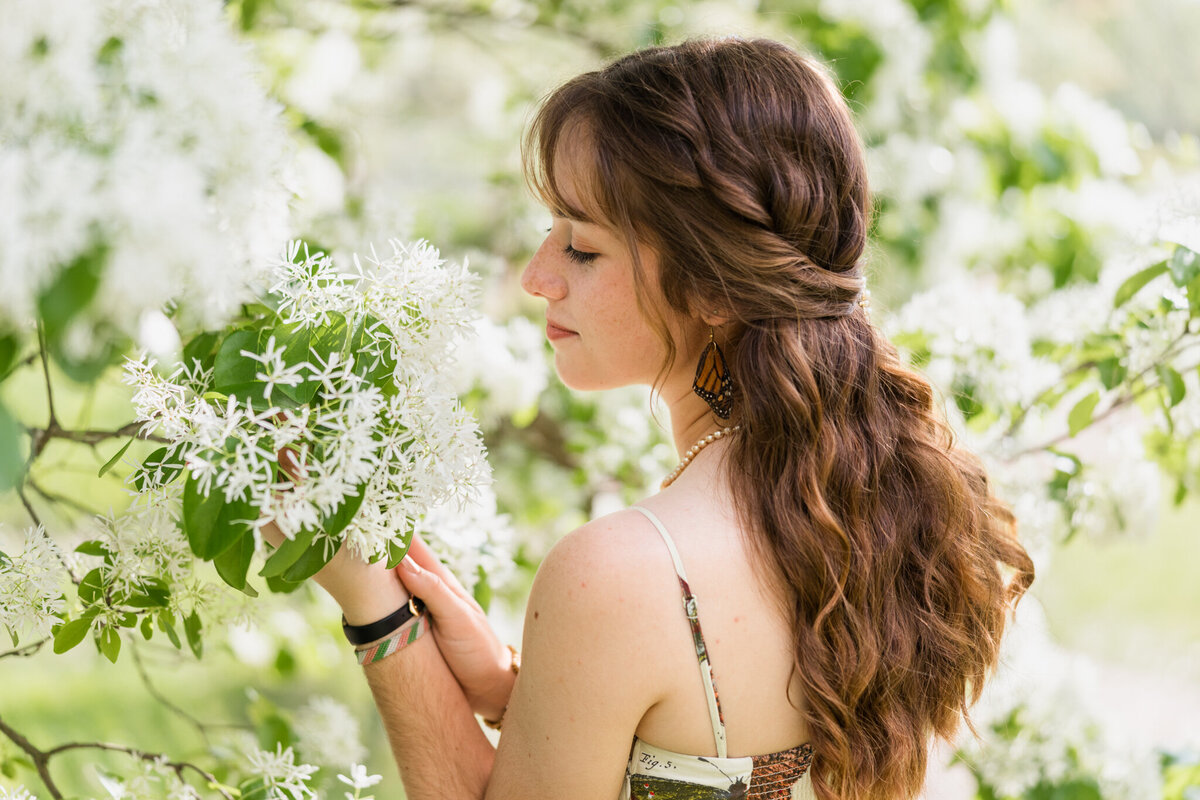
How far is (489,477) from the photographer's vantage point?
0.96m

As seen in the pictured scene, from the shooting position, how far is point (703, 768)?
112cm

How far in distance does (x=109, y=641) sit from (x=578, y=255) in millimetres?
697

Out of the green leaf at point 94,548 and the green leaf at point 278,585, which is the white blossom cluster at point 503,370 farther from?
the green leaf at point 94,548

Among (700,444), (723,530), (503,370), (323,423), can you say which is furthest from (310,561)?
(503,370)

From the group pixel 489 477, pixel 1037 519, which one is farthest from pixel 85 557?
pixel 1037 519

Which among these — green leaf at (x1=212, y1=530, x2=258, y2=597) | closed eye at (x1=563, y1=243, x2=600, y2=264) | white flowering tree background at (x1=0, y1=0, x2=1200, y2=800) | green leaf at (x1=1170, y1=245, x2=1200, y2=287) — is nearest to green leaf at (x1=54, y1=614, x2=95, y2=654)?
white flowering tree background at (x1=0, y1=0, x2=1200, y2=800)

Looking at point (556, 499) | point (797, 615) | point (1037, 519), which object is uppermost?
point (797, 615)

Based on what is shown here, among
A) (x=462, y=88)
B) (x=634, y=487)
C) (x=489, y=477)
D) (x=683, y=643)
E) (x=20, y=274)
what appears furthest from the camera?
(x=462, y=88)

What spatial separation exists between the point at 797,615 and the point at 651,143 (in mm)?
589

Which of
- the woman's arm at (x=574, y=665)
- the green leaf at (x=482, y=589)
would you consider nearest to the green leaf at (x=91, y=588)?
the woman's arm at (x=574, y=665)

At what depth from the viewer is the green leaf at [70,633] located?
98cm

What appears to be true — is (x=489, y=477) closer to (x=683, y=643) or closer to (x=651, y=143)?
(x=683, y=643)

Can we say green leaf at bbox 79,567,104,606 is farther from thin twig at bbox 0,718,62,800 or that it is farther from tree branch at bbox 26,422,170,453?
thin twig at bbox 0,718,62,800

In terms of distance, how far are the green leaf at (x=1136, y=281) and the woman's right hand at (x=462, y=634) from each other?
113 centimetres
